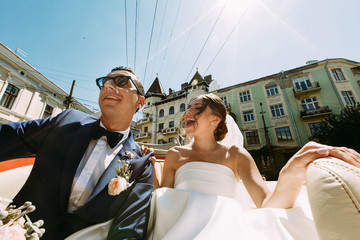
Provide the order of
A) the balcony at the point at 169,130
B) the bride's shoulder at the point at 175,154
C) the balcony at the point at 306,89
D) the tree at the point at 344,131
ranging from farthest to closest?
1. the balcony at the point at 169,130
2. the balcony at the point at 306,89
3. the tree at the point at 344,131
4. the bride's shoulder at the point at 175,154

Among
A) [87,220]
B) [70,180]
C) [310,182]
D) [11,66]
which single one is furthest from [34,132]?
[11,66]

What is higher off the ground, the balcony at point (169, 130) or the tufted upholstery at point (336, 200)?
the balcony at point (169, 130)

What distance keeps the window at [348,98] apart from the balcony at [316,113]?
2.23 metres

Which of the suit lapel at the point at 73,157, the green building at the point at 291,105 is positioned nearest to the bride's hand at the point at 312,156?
the suit lapel at the point at 73,157

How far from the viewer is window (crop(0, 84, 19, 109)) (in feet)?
34.8

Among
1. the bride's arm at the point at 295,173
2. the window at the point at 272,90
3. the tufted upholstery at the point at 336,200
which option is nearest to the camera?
the tufted upholstery at the point at 336,200

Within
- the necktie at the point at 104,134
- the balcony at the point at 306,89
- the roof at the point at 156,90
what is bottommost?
the necktie at the point at 104,134

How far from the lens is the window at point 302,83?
16031mm

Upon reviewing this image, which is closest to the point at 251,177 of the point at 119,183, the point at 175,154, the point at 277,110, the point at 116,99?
the point at 175,154

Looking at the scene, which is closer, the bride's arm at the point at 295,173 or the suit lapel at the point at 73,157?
the bride's arm at the point at 295,173

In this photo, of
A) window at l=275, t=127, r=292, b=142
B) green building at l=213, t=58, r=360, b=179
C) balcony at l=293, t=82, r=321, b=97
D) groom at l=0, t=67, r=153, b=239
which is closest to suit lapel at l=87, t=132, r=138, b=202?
groom at l=0, t=67, r=153, b=239

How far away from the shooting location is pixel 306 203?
1.17 meters

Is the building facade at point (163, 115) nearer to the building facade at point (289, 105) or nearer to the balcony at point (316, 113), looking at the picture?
the building facade at point (289, 105)

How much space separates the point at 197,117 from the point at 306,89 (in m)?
20.2
